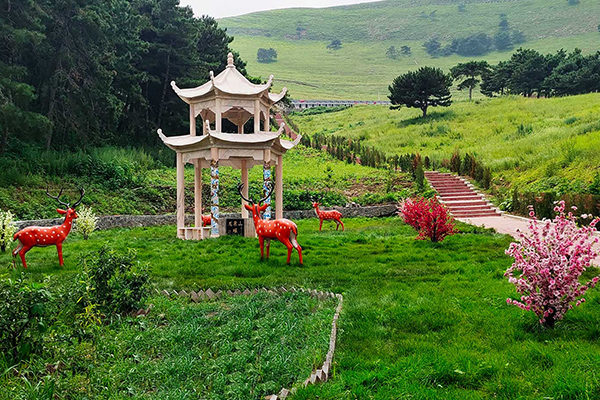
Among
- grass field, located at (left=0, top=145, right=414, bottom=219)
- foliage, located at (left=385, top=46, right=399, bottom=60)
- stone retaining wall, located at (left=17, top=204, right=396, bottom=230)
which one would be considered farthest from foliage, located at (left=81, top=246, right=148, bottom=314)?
foliage, located at (left=385, top=46, right=399, bottom=60)

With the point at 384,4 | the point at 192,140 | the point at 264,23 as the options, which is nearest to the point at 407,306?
the point at 192,140

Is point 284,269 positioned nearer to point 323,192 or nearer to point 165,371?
point 165,371

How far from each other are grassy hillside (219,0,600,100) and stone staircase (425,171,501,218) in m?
69.8

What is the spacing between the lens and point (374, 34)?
6186 inches

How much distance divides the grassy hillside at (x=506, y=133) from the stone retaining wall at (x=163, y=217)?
5.83 meters

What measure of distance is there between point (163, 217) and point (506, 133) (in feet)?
83.1

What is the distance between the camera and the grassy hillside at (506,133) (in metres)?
20.3

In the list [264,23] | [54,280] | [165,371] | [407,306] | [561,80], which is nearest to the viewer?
[165,371]

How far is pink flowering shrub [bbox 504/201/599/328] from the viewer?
18.5 feet

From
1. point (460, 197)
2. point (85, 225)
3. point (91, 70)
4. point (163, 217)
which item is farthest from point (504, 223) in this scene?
point (91, 70)

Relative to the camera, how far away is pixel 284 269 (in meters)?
10.1

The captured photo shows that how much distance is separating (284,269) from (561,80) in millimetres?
52832

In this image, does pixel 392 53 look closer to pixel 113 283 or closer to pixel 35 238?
pixel 35 238

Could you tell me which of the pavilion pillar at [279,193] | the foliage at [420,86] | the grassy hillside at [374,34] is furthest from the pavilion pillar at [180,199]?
the grassy hillside at [374,34]
